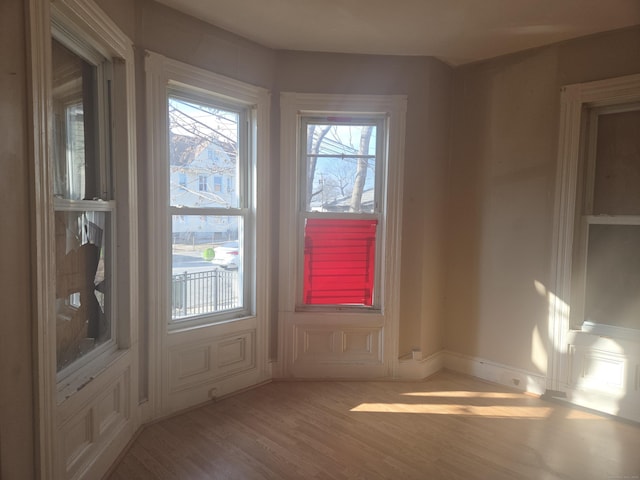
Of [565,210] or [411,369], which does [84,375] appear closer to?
[411,369]

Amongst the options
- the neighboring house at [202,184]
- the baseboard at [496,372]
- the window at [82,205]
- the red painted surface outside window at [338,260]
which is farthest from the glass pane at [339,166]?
the baseboard at [496,372]

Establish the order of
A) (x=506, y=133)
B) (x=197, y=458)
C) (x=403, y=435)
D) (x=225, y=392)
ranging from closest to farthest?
(x=197, y=458), (x=403, y=435), (x=225, y=392), (x=506, y=133)

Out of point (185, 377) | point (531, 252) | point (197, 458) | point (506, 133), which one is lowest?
point (197, 458)

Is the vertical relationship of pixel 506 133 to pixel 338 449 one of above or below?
Answer: above

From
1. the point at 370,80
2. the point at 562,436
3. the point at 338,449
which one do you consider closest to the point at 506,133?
the point at 370,80

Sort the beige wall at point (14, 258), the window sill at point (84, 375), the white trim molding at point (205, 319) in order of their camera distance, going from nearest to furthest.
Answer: the beige wall at point (14, 258) → the window sill at point (84, 375) → the white trim molding at point (205, 319)

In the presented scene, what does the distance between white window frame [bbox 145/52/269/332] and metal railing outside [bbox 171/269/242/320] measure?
0.06 metres

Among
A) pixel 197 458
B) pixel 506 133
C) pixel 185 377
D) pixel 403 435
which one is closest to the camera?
pixel 197 458

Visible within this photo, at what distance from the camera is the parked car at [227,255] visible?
2.87 meters

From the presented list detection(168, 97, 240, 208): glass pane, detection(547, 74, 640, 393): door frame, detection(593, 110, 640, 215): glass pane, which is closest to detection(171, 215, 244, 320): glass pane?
detection(168, 97, 240, 208): glass pane

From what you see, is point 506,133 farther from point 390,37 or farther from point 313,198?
point 313,198

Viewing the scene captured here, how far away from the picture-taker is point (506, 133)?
10.1 feet

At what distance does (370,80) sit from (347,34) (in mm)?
486

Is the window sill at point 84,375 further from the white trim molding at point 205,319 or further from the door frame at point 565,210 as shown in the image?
the door frame at point 565,210
